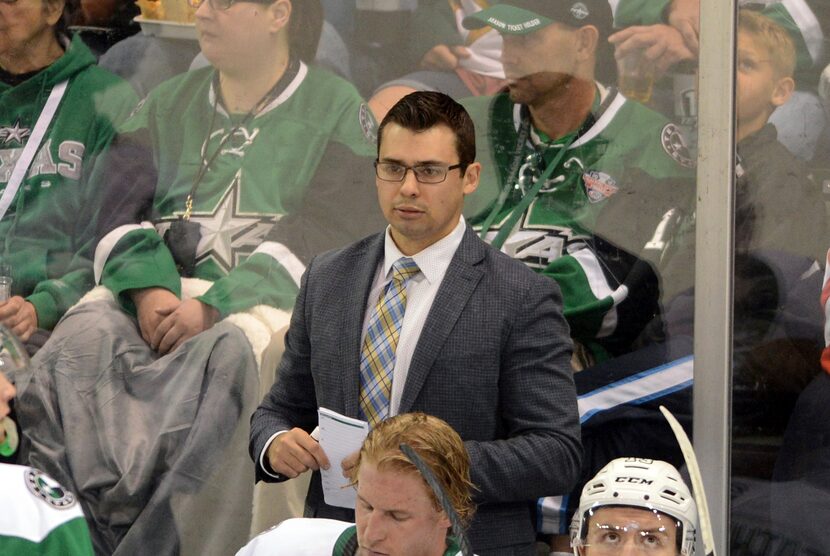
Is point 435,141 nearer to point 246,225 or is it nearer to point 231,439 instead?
point 246,225

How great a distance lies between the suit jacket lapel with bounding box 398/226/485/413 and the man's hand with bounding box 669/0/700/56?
80 cm

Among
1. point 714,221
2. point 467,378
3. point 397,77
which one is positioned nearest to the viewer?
point 467,378

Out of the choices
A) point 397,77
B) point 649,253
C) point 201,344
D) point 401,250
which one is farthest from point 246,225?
point 649,253

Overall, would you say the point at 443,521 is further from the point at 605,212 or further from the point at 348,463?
the point at 605,212

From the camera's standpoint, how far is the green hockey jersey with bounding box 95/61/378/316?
3203 mm

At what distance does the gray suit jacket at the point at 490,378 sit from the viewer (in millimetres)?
2348

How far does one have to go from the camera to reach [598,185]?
3.00m

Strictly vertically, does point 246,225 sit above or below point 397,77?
below

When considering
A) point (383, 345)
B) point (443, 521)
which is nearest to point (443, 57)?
point (383, 345)

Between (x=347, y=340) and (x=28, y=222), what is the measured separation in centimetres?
127

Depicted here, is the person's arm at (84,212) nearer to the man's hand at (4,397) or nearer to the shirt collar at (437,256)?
the man's hand at (4,397)

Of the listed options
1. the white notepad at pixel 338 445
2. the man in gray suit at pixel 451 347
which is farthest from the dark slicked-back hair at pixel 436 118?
the white notepad at pixel 338 445

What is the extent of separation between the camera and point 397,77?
3.16m

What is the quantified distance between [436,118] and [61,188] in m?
1.32
